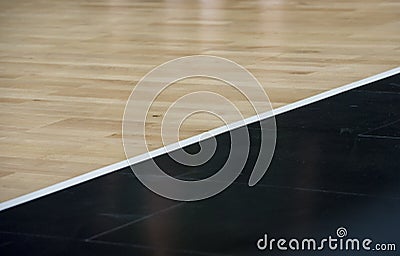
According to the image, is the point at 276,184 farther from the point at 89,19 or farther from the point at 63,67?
the point at 89,19

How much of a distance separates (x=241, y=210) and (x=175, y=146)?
2.02 ft

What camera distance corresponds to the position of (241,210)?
227 cm

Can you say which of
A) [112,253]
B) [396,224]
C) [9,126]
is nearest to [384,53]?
[9,126]

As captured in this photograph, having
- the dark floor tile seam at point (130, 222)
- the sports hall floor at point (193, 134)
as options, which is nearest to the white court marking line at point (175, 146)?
the sports hall floor at point (193, 134)

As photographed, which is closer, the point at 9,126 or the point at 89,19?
the point at 9,126

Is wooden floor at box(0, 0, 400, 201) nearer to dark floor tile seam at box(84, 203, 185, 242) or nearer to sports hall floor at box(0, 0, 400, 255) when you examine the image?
sports hall floor at box(0, 0, 400, 255)

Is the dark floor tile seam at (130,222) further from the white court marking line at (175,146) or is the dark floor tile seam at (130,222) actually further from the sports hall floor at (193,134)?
the white court marking line at (175,146)

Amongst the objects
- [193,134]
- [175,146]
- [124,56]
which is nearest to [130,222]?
[175,146]

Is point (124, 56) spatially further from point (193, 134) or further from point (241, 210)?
point (241, 210)

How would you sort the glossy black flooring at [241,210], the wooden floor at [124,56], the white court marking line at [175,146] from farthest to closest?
the wooden floor at [124,56] → the white court marking line at [175,146] → the glossy black flooring at [241,210]

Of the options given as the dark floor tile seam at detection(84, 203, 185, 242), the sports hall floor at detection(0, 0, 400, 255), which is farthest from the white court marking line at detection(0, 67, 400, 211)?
the dark floor tile seam at detection(84, 203, 185, 242)

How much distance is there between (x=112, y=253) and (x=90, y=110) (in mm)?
1463

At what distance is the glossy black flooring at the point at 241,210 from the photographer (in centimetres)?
207

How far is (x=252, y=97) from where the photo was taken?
3.54m
